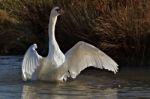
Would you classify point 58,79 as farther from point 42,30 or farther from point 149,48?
point 42,30

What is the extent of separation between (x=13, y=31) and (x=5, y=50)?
1.26 meters

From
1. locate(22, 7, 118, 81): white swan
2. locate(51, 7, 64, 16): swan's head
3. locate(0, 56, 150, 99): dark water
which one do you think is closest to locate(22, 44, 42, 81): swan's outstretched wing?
locate(22, 7, 118, 81): white swan

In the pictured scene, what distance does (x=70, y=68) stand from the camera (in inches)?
596

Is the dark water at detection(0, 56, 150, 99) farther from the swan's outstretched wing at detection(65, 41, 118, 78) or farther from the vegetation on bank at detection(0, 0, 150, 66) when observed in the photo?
the vegetation on bank at detection(0, 0, 150, 66)

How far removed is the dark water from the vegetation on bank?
30.9 inches

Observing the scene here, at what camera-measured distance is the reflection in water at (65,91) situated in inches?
474

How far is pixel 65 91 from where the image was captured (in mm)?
12844

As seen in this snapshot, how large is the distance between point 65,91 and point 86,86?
995 millimetres

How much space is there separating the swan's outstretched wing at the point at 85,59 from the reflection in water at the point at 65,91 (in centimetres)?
90

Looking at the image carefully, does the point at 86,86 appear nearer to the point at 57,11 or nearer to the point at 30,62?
the point at 30,62

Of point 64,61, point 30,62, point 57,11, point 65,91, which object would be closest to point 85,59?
point 64,61

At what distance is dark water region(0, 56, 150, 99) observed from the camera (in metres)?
12.1

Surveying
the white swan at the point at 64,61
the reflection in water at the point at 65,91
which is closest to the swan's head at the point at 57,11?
the white swan at the point at 64,61

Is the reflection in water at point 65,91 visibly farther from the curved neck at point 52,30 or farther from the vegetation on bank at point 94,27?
the vegetation on bank at point 94,27
